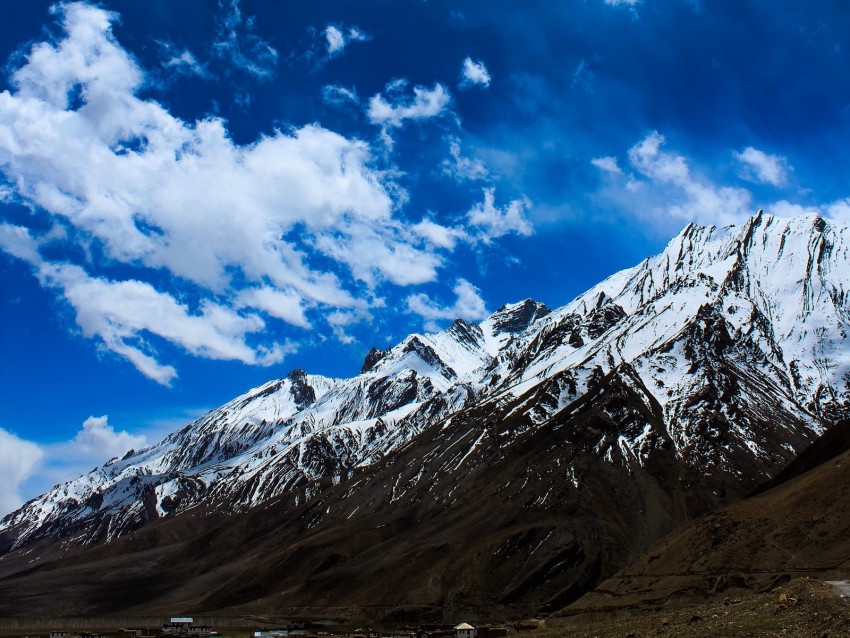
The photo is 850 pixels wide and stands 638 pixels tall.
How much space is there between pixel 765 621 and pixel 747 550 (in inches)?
2588

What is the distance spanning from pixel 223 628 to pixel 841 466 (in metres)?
108

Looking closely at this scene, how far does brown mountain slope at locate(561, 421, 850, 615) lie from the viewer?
292ft

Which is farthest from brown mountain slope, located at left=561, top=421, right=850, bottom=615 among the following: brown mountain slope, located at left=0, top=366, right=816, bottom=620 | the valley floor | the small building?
the valley floor

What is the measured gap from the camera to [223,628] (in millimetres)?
145750

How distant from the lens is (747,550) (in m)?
97.1

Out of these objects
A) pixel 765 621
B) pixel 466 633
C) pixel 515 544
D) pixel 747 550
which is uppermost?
pixel 515 544

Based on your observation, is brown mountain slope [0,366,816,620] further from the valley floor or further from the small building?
the valley floor

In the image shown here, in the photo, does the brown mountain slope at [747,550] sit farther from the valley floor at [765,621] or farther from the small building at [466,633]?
the valley floor at [765,621]

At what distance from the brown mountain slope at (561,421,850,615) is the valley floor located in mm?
41752

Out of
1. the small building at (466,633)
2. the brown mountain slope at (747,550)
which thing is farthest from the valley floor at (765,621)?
the brown mountain slope at (747,550)

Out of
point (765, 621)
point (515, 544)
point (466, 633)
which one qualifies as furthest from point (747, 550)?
point (515, 544)

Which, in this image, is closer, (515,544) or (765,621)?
(765,621)

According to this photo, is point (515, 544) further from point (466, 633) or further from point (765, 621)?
point (765, 621)

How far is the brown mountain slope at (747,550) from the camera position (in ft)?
292
